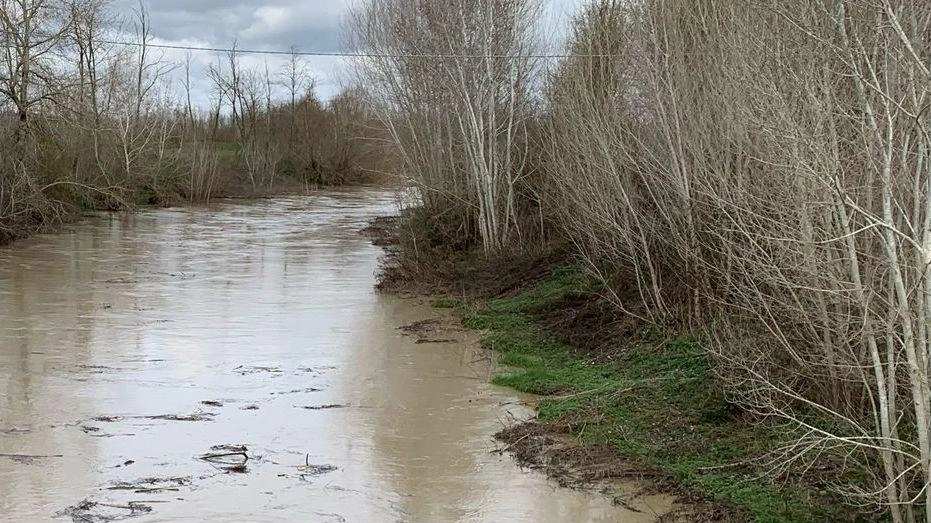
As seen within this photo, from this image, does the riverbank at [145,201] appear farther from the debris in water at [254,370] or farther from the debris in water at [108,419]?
the debris in water at [108,419]

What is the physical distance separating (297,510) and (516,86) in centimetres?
1343

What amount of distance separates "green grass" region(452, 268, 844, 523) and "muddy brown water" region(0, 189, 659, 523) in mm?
520

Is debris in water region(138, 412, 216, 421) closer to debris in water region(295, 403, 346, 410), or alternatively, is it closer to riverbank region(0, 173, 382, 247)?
debris in water region(295, 403, 346, 410)

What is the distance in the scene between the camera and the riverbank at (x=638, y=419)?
7133 millimetres

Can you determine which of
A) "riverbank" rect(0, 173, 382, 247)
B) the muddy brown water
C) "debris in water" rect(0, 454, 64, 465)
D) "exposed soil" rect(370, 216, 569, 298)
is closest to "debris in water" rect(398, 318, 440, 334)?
the muddy brown water

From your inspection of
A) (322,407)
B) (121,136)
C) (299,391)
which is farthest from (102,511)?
(121,136)

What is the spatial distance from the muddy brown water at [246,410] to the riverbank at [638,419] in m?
0.42

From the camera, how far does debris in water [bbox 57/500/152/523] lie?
7.07 metres

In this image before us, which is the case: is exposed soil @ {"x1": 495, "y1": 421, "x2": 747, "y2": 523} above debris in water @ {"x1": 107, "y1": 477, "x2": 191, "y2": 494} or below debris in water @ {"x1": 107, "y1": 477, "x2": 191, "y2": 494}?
above

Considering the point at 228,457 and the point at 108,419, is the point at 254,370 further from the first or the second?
the point at 228,457

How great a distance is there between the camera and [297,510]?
741cm

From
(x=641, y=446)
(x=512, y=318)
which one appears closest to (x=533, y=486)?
(x=641, y=446)

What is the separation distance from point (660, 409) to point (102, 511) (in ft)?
16.3

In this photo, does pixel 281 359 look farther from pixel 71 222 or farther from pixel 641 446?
pixel 71 222
